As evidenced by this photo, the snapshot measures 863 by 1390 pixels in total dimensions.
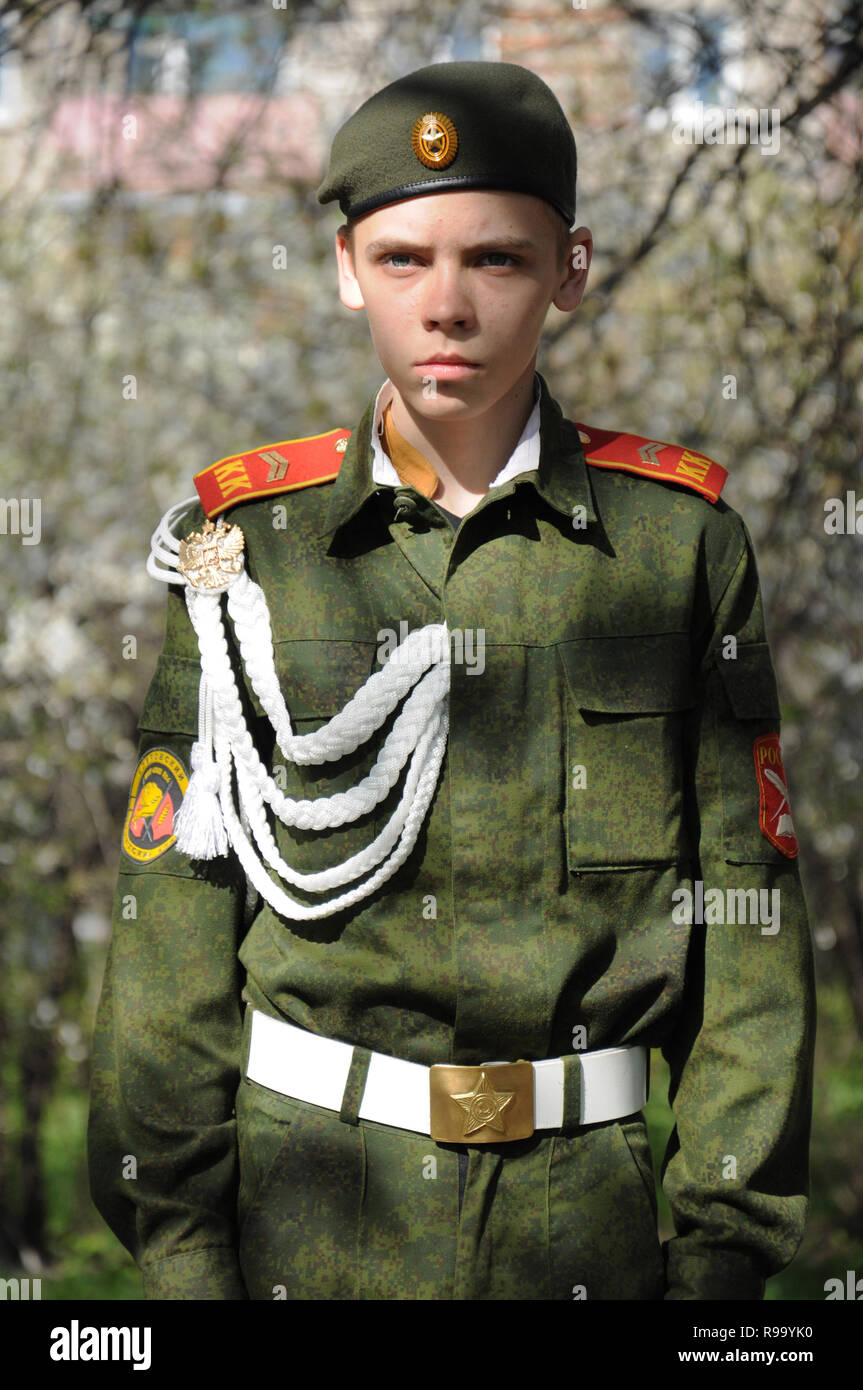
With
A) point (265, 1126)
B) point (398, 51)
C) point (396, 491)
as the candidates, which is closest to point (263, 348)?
point (398, 51)

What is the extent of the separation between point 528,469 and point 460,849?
43 cm

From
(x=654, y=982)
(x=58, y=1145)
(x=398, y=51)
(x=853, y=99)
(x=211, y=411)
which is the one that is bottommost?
(x=58, y=1145)

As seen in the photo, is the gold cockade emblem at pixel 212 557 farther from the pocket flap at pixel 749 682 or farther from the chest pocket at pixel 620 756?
the pocket flap at pixel 749 682

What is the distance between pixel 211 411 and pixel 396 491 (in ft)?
6.32

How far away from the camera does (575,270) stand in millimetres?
1528

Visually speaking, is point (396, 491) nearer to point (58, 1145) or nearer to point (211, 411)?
point (211, 411)

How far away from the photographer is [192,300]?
10.9 ft

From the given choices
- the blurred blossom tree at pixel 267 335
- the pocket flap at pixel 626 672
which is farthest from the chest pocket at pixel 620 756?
the blurred blossom tree at pixel 267 335

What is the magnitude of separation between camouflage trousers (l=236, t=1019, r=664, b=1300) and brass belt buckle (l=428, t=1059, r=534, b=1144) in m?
0.03

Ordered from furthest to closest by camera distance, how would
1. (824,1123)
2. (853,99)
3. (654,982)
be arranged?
(824,1123), (853,99), (654,982)

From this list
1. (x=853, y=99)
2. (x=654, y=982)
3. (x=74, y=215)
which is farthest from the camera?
(x=74, y=215)

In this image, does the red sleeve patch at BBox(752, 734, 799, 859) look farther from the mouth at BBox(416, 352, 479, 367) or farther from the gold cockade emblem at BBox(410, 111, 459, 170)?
the gold cockade emblem at BBox(410, 111, 459, 170)

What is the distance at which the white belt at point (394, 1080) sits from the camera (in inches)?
57.9

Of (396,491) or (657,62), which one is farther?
(657,62)
